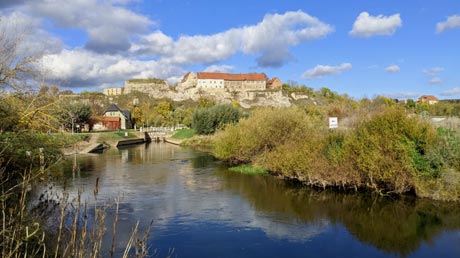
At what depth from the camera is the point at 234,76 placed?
125062 mm

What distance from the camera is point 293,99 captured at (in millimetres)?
119500

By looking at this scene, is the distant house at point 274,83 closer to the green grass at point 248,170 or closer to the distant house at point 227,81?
the distant house at point 227,81

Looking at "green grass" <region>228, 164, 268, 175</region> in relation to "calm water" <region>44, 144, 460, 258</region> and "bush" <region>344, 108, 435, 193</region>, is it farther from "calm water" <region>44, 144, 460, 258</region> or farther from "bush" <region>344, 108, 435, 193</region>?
"bush" <region>344, 108, 435, 193</region>

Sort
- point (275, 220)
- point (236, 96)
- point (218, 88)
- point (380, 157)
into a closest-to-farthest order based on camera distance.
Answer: point (275, 220) < point (380, 157) < point (236, 96) < point (218, 88)

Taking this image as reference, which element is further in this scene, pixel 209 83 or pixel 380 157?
pixel 209 83

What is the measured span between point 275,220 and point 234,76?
112706mm

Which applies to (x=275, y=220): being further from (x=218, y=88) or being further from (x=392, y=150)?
(x=218, y=88)

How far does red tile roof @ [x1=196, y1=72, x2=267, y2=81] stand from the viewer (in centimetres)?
12057

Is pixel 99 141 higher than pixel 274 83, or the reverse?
pixel 274 83

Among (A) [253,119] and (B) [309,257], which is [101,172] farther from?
(B) [309,257]

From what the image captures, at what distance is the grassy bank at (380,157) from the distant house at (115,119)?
185 ft

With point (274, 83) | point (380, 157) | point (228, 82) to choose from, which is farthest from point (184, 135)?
point (274, 83)

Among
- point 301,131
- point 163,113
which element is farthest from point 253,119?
point 163,113

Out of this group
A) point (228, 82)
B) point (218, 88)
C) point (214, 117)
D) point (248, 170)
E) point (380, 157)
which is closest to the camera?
point (380, 157)
